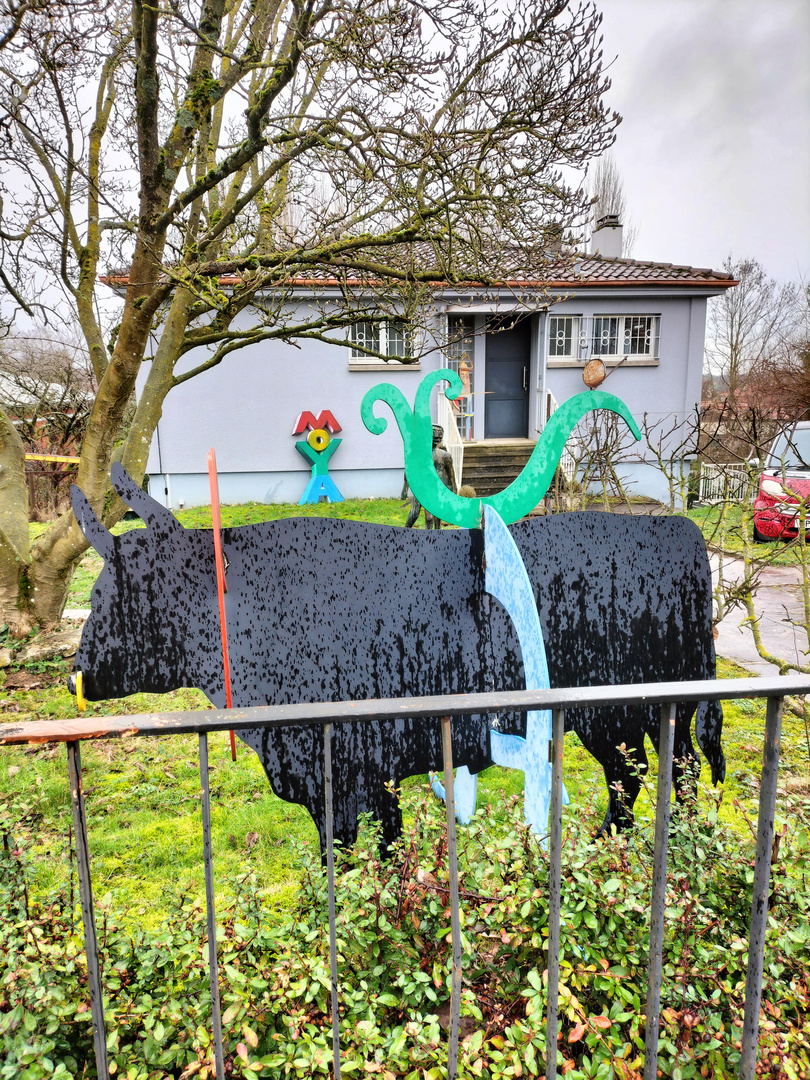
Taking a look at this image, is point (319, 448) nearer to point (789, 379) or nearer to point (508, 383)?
point (508, 383)

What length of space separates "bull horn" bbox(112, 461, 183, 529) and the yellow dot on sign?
11662mm

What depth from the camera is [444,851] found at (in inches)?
80.4

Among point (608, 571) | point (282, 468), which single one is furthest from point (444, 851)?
point (282, 468)

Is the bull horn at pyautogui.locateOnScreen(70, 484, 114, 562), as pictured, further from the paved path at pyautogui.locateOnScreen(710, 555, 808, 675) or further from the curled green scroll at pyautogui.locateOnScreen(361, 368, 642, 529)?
the paved path at pyautogui.locateOnScreen(710, 555, 808, 675)

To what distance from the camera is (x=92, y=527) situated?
7.75 feet

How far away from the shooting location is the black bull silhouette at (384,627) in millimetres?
2453

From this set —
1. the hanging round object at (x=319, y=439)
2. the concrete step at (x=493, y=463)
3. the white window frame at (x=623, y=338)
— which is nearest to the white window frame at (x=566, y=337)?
the white window frame at (x=623, y=338)

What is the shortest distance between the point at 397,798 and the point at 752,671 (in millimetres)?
4425

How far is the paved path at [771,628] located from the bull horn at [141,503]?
14.3ft

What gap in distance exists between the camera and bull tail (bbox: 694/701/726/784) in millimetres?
2926

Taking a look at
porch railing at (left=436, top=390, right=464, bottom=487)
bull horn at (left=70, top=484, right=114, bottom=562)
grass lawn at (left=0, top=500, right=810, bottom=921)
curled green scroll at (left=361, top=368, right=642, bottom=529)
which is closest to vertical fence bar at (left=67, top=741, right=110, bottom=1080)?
grass lawn at (left=0, top=500, right=810, bottom=921)

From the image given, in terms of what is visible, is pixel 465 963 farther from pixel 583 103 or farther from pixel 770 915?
pixel 583 103

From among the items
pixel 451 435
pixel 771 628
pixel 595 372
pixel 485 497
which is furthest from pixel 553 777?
pixel 595 372

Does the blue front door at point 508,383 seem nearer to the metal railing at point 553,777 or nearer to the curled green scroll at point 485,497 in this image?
the curled green scroll at point 485,497
